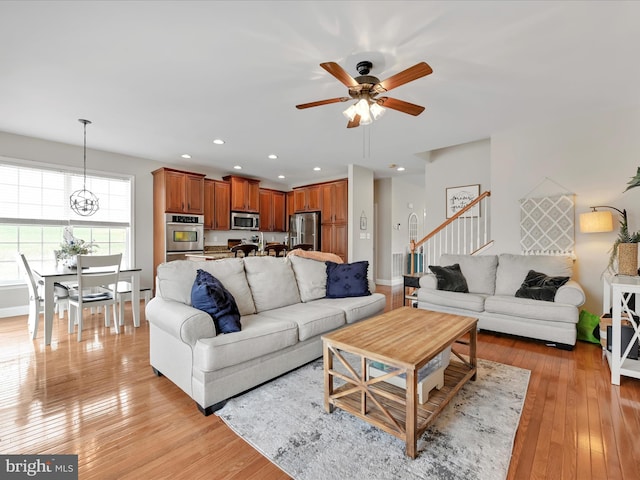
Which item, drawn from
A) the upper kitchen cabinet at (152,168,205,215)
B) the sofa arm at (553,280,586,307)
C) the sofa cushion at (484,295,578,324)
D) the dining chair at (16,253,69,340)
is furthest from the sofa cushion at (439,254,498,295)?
the dining chair at (16,253,69,340)

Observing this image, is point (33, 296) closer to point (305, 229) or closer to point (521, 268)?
point (305, 229)

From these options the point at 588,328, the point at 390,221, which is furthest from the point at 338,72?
the point at 390,221

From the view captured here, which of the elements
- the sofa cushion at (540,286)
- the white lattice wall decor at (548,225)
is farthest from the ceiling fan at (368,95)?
the white lattice wall decor at (548,225)

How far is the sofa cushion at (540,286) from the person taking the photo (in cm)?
317

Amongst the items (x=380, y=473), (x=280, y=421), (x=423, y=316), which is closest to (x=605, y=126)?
(x=423, y=316)

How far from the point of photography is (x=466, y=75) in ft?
8.76

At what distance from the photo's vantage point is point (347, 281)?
3.36 meters

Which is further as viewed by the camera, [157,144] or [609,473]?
[157,144]

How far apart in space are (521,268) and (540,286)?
1.24ft

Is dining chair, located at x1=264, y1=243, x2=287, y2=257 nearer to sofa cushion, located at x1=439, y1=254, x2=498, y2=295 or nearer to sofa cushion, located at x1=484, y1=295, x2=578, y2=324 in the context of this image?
sofa cushion, located at x1=439, y1=254, x2=498, y2=295

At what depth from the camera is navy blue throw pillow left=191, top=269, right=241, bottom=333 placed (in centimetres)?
212

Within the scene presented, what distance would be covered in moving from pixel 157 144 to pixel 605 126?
241 inches

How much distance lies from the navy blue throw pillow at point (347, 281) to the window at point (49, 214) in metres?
4.09

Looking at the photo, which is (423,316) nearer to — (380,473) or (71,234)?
(380,473)
